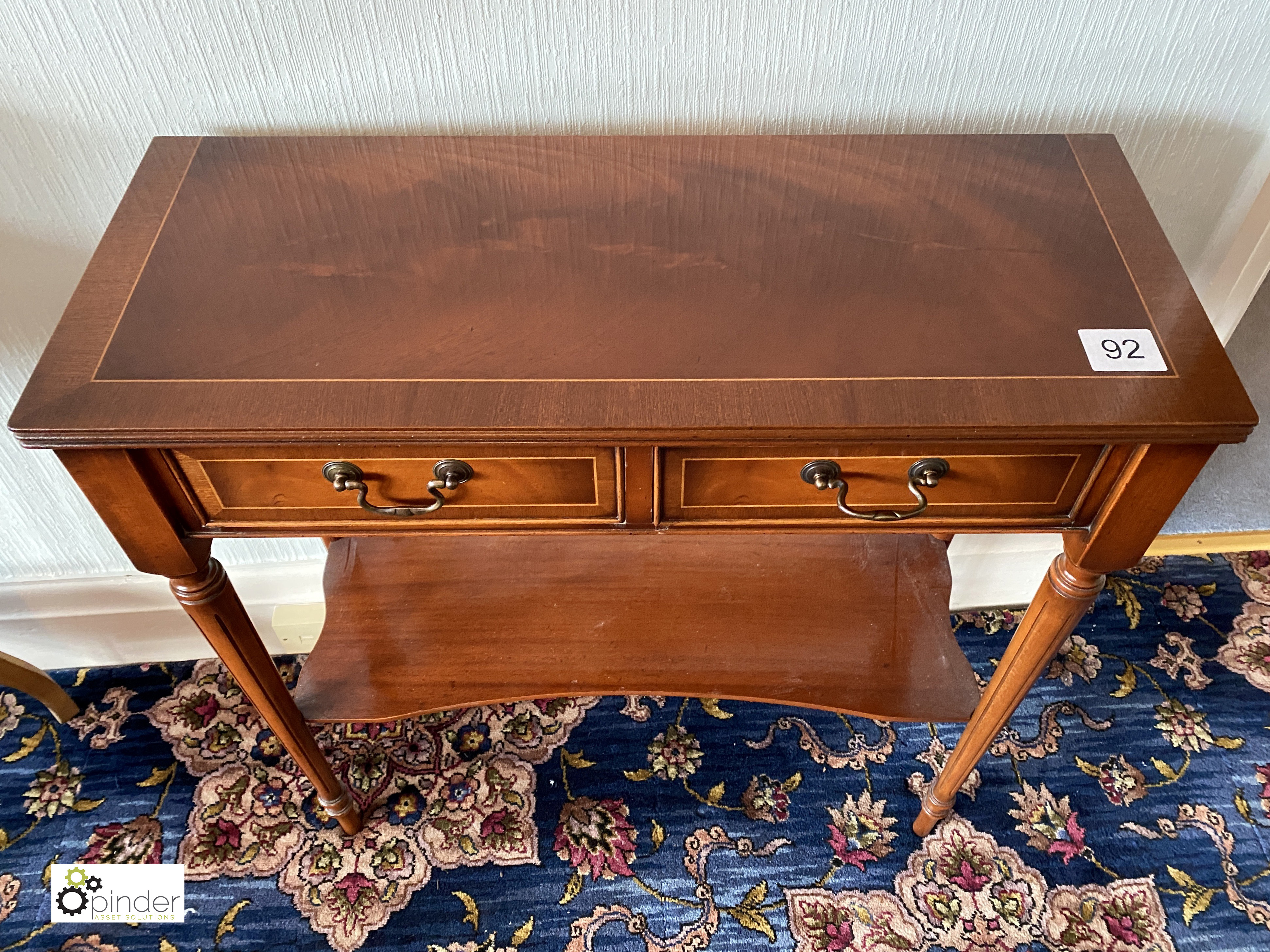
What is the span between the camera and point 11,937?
1.09 metres

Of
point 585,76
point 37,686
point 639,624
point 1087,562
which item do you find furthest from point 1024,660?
point 37,686

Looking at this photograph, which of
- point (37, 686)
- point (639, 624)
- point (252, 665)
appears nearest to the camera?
point (252, 665)

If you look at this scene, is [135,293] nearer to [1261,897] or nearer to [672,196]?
[672,196]

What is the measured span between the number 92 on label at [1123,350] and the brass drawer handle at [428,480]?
1.61 ft

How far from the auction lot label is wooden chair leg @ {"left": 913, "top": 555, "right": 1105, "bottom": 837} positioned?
3.14ft

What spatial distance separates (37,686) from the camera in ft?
3.99

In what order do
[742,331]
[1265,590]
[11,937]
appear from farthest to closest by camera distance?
[1265,590] → [11,937] → [742,331]

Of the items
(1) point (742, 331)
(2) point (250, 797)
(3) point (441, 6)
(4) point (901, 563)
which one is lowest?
(2) point (250, 797)

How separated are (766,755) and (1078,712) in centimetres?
46

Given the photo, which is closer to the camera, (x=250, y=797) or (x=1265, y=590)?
(x=250, y=797)

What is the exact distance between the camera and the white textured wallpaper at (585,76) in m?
0.85

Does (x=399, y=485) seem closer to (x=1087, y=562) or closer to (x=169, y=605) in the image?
(x=1087, y=562)

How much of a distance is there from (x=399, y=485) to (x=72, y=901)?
84cm

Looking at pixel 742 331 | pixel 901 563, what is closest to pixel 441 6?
pixel 742 331
